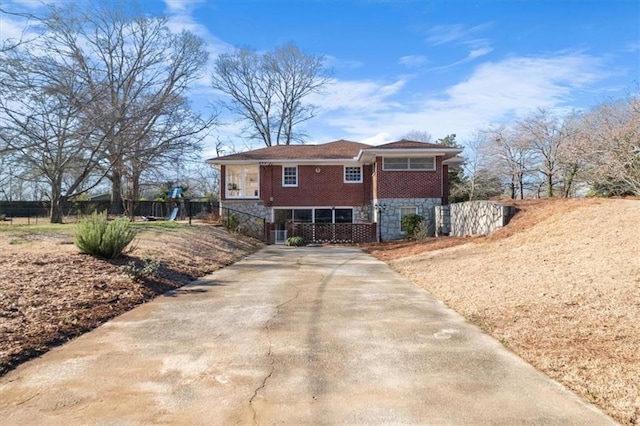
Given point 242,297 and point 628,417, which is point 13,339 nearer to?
point 242,297

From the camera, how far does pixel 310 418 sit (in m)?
3.14

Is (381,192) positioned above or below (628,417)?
above

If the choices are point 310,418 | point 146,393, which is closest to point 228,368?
point 146,393

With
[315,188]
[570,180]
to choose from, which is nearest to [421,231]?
[315,188]

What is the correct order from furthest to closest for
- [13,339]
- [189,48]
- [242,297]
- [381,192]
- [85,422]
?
1. [189,48]
2. [381,192]
3. [242,297]
4. [13,339]
5. [85,422]

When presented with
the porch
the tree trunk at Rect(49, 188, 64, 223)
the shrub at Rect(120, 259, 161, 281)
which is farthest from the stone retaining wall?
the tree trunk at Rect(49, 188, 64, 223)

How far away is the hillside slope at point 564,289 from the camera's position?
399 cm

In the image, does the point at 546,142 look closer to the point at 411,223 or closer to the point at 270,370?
the point at 411,223

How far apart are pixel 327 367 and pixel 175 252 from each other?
8.50 metres

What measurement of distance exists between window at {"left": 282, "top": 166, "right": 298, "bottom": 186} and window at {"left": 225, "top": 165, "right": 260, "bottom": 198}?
1419 mm

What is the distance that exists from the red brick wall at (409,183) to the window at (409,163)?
0.61ft

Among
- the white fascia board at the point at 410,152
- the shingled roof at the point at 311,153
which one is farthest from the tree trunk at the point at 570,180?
the white fascia board at the point at 410,152

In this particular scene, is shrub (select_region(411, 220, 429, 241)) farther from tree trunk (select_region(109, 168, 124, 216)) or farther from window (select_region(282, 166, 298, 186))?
tree trunk (select_region(109, 168, 124, 216))

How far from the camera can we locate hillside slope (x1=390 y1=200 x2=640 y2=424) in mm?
3990
